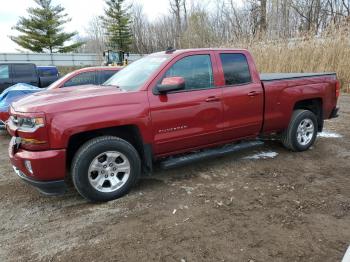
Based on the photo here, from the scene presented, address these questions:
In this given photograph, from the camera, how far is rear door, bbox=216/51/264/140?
4.96 m

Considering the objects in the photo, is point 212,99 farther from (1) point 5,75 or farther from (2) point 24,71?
(1) point 5,75

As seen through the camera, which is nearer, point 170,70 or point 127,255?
point 127,255

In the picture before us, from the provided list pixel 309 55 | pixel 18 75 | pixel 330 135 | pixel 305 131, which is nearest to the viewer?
pixel 305 131

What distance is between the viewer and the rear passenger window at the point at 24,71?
12.5 metres

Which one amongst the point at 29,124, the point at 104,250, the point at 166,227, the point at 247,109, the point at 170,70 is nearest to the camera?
the point at 104,250

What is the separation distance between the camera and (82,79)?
327 inches

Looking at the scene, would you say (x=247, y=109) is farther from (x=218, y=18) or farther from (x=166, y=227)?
(x=218, y=18)

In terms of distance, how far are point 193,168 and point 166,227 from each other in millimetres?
1795

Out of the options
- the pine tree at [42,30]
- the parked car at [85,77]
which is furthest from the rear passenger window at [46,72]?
the pine tree at [42,30]

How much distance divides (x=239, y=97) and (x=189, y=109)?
923mm

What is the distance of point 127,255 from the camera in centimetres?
304

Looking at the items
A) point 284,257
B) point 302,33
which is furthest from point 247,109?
point 302,33

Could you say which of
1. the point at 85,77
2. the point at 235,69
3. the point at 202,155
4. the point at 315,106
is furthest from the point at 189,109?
the point at 85,77

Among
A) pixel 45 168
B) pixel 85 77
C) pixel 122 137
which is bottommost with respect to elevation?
pixel 45 168
